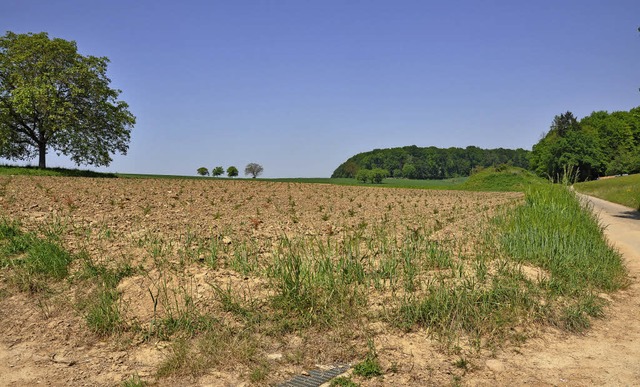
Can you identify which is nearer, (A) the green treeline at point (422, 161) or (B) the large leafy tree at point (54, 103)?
(B) the large leafy tree at point (54, 103)

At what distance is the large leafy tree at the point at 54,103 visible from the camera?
123 feet

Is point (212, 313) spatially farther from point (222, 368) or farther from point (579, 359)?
point (579, 359)

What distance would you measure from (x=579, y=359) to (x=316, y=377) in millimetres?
3151

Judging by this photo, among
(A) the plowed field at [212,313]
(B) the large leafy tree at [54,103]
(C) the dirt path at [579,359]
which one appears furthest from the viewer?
(B) the large leafy tree at [54,103]

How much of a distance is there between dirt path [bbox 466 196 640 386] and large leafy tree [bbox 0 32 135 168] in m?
39.3

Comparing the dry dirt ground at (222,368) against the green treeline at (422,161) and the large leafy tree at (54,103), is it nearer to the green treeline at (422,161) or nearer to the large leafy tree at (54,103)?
the large leafy tree at (54,103)

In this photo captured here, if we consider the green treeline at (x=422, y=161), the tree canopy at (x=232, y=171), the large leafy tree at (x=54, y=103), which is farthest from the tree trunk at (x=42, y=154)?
the green treeline at (x=422, y=161)

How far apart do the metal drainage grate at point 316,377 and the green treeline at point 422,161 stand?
98315 millimetres

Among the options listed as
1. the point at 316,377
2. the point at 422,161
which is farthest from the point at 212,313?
the point at 422,161

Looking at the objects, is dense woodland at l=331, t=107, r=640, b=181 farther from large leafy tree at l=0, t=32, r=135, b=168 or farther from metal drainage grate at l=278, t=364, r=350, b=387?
large leafy tree at l=0, t=32, r=135, b=168

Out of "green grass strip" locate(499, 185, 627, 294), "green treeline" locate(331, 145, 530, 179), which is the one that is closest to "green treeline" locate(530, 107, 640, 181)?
"green treeline" locate(331, 145, 530, 179)

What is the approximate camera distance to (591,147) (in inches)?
2665

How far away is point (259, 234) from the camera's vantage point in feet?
33.8

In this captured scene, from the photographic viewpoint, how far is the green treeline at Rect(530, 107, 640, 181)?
65812mm
